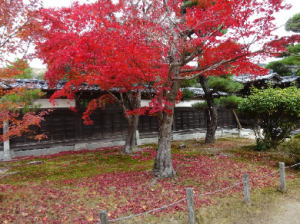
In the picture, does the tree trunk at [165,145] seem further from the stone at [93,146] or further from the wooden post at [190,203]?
the stone at [93,146]

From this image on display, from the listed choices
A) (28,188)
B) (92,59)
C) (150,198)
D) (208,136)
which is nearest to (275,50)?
(150,198)

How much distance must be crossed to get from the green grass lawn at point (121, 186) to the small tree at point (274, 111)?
46.4 inches

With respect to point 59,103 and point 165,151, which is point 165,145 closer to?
point 165,151

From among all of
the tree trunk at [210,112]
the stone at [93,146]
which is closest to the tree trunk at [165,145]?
the tree trunk at [210,112]

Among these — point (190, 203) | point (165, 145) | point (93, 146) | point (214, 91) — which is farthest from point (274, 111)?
point (93, 146)

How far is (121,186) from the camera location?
674 cm

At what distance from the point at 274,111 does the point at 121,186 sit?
27.7ft

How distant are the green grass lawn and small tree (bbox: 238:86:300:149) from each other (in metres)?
1.18

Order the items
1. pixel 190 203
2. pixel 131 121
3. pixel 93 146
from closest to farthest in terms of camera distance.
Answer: pixel 190 203, pixel 131 121, pixel 93 146

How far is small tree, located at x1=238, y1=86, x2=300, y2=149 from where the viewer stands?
31.9 ft

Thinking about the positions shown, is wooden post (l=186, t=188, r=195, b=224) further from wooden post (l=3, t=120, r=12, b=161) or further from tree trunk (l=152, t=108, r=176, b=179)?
wooden post (l=3, t=120, r=12, b=161)

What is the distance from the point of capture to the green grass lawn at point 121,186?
16.8 feet

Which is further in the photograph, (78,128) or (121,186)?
(78,128)

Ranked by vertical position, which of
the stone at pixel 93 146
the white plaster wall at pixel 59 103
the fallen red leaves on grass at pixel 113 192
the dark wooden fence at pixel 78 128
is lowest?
the fallen red leaves on grass at pixel 113 192
